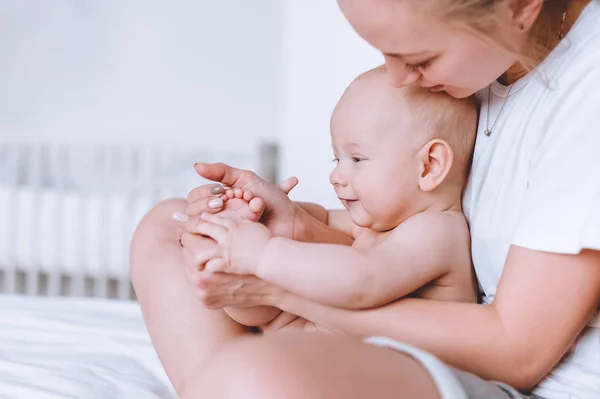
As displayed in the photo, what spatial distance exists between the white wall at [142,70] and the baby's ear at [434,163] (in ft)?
8.00

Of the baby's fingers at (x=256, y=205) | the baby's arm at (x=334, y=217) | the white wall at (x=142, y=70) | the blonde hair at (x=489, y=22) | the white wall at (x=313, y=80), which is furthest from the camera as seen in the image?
the white wall at (x=142, y=70)

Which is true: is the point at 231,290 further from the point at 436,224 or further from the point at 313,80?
the point at 313,80

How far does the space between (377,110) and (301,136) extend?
123cm

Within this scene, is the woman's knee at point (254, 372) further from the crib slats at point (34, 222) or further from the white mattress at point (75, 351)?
the crib slats at point (34, 222)

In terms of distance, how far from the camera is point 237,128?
3441 millimetres

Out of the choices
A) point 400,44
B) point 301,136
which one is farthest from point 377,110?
point 301,136

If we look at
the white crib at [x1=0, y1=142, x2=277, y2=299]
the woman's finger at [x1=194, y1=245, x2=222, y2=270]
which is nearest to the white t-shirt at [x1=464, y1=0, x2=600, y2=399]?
the woman's finger at [x1=194, y1=245, x2=222, y2=270]

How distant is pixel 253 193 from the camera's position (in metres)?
1.04

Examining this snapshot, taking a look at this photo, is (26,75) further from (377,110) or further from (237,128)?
(377,110)

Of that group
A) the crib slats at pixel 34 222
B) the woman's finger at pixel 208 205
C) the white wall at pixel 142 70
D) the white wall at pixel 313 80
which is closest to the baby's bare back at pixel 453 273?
the woman's finger at pixel 208 205

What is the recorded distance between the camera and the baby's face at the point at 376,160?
1.00 meters

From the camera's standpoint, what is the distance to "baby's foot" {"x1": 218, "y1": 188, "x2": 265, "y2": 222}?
39.0 inches

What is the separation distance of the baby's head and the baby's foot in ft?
0.45

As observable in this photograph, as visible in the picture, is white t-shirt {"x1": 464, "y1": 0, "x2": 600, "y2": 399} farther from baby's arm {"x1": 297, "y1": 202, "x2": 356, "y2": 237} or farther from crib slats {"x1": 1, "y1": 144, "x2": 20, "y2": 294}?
crib slats {"x1": 1, "y1": 144, "x2": 20, "y2": 294}
